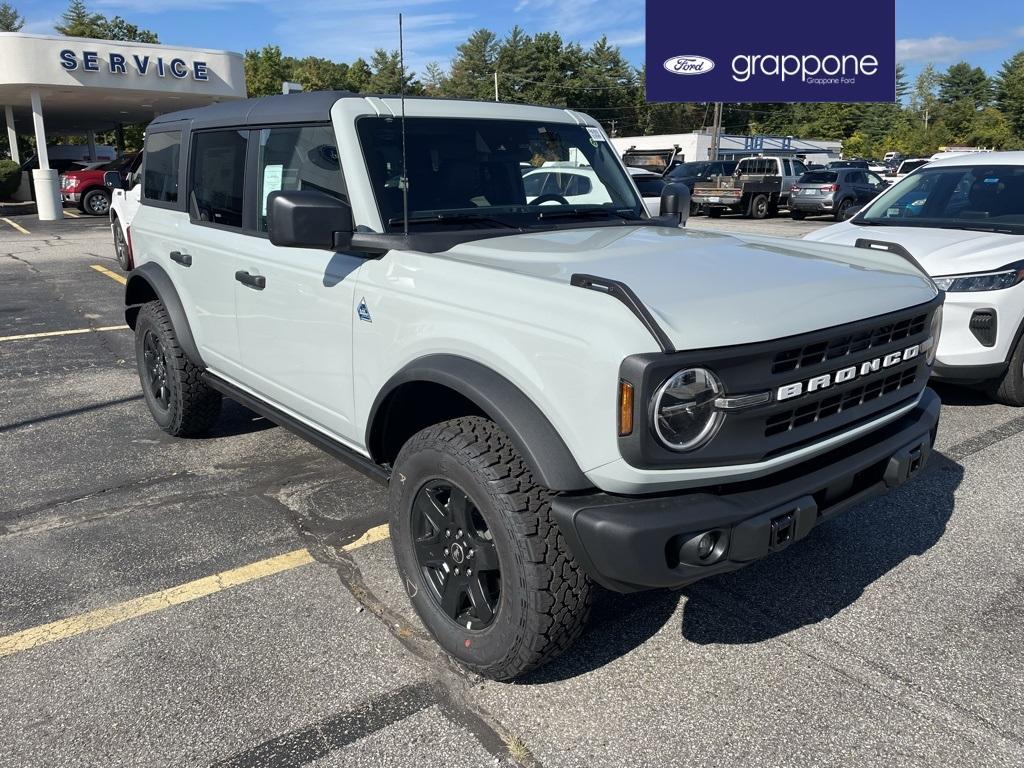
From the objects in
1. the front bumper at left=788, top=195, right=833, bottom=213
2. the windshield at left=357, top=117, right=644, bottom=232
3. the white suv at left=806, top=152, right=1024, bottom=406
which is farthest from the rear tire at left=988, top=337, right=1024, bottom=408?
the front bumper at left=788, top=195, right=833, bottom=213

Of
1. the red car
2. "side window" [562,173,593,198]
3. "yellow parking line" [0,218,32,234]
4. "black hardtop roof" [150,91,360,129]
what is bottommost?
"yellow parking line" [0,218,32,234]

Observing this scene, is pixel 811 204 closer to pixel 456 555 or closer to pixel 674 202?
pixel 674 202

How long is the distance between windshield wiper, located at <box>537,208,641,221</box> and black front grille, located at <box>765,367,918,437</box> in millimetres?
1467

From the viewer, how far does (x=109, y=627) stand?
310cm

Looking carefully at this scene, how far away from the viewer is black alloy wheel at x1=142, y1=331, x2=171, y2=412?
502 centimetres

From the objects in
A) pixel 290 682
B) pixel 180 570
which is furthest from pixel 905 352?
pixel 180 570

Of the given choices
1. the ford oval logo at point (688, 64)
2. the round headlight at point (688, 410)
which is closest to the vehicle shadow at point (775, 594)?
the round headlight at point (688, 410)

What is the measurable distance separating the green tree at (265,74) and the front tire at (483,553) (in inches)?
Result: 2852

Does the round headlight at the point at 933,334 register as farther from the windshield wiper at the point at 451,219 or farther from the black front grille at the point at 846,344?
the windshield wiper at the point at 451,219

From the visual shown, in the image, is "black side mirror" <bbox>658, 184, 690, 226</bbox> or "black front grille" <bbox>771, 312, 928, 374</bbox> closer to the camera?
"black front grille" <bbox>771, 312, 928, 374</bbox>

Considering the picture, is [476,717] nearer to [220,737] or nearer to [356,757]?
[356,757]

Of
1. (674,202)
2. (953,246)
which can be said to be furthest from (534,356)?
(953,246)

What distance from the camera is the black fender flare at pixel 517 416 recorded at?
92.7 inches

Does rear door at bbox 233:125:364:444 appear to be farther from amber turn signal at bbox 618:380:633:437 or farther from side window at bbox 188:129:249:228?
amber turn signal at bbox 618:380:633:437
